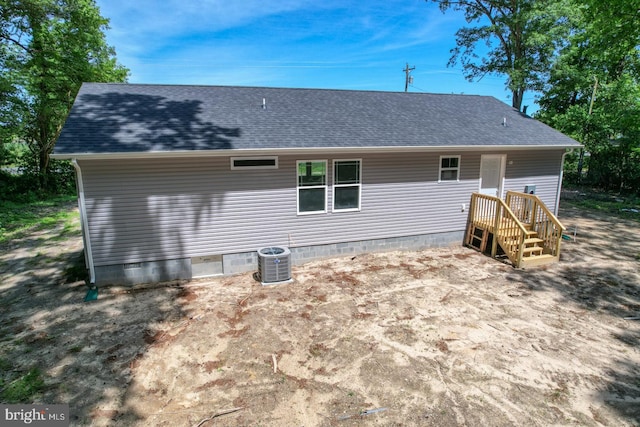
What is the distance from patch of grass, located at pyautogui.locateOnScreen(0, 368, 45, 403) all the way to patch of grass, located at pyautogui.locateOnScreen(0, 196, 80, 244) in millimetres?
8297

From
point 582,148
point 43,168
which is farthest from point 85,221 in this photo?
point 582,148

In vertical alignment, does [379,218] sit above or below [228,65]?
below

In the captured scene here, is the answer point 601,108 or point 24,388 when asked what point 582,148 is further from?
point 24,388

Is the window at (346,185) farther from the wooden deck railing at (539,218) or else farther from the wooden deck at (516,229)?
the wooden deck railing at (539,218)

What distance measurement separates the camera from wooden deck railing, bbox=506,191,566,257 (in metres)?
8.02

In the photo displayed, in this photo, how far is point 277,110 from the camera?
28.7 ft

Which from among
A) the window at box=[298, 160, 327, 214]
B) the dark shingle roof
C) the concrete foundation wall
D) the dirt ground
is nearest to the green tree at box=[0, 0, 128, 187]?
the dark shingle roof

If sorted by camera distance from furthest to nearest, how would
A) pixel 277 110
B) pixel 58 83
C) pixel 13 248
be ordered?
pixel 58 83
pixel 13 248
pixel 277 110

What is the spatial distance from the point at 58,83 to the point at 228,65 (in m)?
15.8

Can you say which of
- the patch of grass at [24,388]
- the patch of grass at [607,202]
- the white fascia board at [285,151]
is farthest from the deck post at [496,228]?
the patch of grass at [24,388]

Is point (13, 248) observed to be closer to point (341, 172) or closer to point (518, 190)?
point (341, 172)

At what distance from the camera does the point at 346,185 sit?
318 inches

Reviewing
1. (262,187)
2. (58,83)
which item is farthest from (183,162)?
(58,83)

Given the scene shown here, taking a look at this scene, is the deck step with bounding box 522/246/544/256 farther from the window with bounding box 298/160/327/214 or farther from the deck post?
the window with bounding box 298/160/327/214
